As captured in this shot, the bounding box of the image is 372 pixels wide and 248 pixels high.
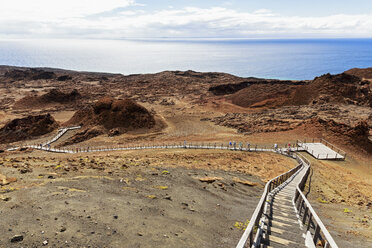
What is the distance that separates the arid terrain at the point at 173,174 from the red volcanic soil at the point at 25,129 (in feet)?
0.60

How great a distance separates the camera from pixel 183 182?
601 inches

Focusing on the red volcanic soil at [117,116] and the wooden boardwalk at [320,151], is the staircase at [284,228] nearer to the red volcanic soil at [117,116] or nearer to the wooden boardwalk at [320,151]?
the wooden boardwalk at [320,151]

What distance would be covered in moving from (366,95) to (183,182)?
6415 centimetres

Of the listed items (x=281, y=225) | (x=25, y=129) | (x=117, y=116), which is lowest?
(x=25, y=129)

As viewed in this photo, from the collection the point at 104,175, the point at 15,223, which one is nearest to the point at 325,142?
the point at 104,175

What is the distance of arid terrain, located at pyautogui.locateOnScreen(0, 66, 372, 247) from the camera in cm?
812

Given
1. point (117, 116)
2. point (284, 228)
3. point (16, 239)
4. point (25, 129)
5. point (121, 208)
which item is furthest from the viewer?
point (117, 116)

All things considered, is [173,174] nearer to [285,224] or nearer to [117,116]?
[285,224]

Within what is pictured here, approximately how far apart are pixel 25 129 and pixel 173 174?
134 ft

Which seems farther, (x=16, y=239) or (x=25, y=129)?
(x=25, y=129)

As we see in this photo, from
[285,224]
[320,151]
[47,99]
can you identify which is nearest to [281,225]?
[285,224]

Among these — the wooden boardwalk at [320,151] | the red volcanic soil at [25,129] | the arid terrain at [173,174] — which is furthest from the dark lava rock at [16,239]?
the red volcanic soil at [25,129]

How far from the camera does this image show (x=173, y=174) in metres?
16.9

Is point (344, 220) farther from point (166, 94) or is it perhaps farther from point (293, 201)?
point (166, 94)
